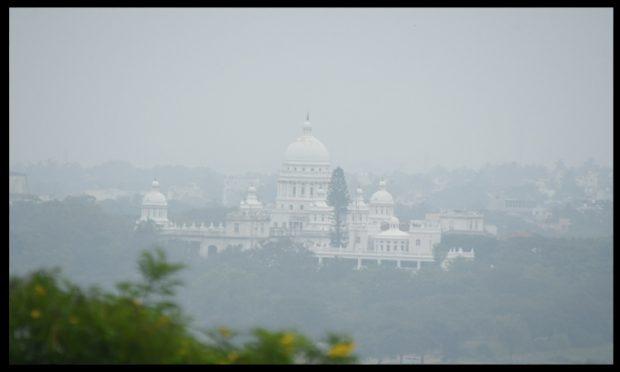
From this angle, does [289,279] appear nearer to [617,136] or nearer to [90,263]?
[90,263]

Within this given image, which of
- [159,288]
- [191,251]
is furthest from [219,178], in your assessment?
[159,288]

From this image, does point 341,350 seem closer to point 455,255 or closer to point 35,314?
point 35,314

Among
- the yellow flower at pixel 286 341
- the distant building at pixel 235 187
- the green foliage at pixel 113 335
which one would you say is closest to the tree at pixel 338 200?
the distant building at pixel 235 187

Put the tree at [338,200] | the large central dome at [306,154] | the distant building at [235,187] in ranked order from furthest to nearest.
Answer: the distant building at [235,187]
the large central dome at [306,154]
the tree at [338,200]

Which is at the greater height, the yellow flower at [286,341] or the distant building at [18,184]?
the distant building at [18,184]

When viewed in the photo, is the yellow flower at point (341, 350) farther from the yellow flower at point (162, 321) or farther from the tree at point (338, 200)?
the tree at point (338, 200)

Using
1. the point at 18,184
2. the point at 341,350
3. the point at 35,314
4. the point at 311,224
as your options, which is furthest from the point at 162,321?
the point at 18,184

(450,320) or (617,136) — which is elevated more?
(617,136)
